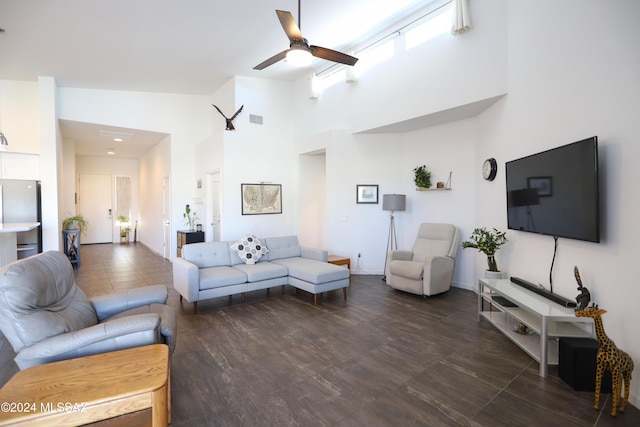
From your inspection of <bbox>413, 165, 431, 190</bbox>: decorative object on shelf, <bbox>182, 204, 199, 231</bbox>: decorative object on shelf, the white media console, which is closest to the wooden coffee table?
the white media console

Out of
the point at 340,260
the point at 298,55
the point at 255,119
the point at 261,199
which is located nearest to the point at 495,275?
the point at 340,260

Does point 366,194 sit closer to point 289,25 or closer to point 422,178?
point 422,178

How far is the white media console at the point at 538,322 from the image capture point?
2.46 meters

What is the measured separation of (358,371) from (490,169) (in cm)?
321

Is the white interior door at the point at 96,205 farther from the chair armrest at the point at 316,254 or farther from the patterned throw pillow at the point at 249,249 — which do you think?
the chair armrest at the point at 316,254

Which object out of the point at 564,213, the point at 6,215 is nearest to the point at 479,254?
the point at 564,213

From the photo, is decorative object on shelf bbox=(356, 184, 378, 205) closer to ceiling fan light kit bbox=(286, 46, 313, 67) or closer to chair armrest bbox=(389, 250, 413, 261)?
chair armrest bbox=(389, 250, 413, 261)

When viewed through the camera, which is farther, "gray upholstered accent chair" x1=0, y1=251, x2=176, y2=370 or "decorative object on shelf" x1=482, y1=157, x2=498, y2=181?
"decorative object on shelf" x1=482, y1=157, x2=498, y2=181

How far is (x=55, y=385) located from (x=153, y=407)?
1.56 ft

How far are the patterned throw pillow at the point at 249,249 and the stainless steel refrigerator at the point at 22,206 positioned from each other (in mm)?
3686

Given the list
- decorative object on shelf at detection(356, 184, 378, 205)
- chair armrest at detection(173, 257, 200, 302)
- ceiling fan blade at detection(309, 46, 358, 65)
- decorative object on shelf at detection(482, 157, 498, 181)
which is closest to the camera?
ceiling fan blade at detection(309, 46, 358, 65)

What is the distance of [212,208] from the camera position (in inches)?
271

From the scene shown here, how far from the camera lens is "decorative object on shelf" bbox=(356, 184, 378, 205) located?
592 cm

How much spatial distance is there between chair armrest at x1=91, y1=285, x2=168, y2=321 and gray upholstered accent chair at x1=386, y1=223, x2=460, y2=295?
127 inches
